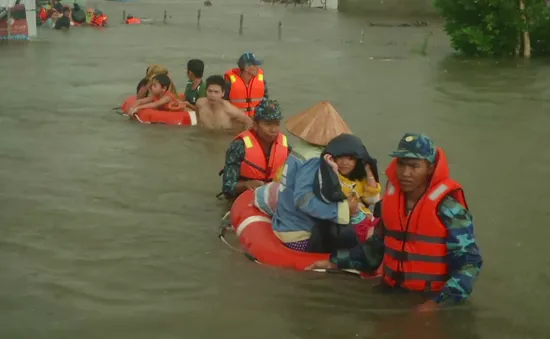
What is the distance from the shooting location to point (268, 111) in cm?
750

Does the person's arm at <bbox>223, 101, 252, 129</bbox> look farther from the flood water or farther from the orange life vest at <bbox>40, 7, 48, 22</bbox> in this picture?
the orange life vest at <bbox>40, 7, 48, 22</bbox>

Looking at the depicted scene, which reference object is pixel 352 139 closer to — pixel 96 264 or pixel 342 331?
pixel 342 331

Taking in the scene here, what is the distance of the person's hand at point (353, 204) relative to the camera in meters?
6.06

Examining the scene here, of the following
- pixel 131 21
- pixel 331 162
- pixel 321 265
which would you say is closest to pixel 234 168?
pixel 321 265

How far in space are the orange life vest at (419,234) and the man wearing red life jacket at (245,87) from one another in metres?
6.67

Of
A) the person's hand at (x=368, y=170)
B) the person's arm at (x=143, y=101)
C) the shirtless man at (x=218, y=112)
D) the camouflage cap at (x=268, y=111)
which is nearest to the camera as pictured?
the person's hand at (x=368, y=170)

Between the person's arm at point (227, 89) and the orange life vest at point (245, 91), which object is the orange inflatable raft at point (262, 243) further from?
the person's arm at point (227, 89)

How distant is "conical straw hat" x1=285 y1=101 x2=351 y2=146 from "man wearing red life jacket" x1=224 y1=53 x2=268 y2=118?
5761 millimetres

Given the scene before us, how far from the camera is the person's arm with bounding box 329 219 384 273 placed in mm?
5812

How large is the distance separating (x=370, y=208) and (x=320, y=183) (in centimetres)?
86

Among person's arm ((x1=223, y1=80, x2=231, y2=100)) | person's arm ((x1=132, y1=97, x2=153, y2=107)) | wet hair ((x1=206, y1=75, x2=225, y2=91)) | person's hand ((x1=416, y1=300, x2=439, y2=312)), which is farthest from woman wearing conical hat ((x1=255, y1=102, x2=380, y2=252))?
person's arm ((x1=132, y1=97, x2=153, y2=107))

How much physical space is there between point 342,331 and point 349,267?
0.57m

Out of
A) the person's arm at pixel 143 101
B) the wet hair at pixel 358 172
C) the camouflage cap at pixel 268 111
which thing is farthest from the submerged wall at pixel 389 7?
the wet hair at pixel 358 172

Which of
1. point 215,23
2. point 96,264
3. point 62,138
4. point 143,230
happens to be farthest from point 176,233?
point 215,23
